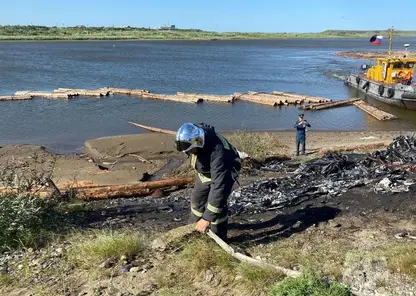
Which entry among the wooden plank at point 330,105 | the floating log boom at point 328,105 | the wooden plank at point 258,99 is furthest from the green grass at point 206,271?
the wooden plank at point 258,99

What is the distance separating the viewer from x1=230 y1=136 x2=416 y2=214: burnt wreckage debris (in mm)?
7023

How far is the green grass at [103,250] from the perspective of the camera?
16.0 feet

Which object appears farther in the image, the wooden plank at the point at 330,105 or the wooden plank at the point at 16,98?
the wooden plank at the point at 16,98

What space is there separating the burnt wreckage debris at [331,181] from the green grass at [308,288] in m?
2.73

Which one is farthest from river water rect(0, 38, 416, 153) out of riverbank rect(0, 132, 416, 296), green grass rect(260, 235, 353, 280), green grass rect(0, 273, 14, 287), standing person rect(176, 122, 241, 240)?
green grass rect(260, 235, 353, 280)

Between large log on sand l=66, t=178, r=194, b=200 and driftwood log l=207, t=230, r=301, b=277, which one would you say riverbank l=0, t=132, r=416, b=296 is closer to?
driftwood log l=207, t=230, r=301, b=277

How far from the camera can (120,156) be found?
1503cm

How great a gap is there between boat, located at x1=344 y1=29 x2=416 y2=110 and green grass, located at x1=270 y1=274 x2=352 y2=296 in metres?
23.7

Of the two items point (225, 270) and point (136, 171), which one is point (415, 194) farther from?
point (136, 171)

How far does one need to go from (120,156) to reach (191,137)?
10.8 metres

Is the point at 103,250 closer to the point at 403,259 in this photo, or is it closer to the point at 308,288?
the point at 308,288

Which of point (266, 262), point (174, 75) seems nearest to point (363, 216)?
point (266, 262)

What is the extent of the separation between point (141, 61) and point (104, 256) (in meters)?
51.7

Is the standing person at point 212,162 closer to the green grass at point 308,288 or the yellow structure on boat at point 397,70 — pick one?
the green grass at point 308,288
